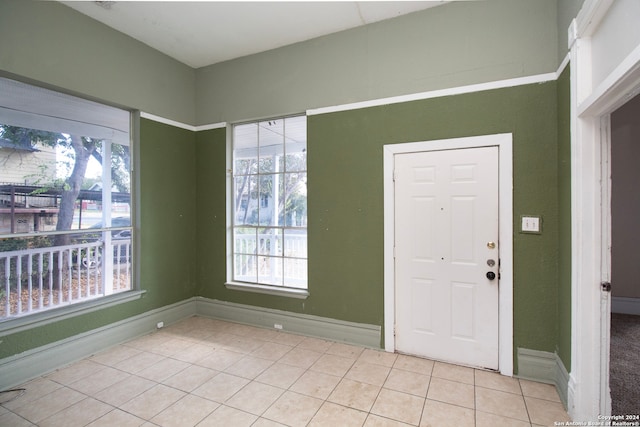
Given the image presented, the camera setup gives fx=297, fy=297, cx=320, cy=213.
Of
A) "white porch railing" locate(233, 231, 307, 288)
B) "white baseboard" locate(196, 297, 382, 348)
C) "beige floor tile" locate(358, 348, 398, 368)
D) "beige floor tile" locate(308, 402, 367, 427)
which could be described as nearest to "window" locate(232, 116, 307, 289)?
"white porch railing" locate(233, 231, 307, 288)

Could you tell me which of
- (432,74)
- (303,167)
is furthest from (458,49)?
(303,167)

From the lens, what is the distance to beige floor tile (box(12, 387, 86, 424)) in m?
2.11

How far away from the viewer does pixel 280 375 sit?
103 inches

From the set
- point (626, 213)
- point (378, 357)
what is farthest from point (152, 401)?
point (626, 213)

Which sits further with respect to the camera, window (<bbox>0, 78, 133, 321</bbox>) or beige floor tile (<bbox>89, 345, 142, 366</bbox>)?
beige floor tile (<bbox>89, 345, 142, 366</bbox>)

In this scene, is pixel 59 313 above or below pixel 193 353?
above

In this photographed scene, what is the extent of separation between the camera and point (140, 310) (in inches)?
135

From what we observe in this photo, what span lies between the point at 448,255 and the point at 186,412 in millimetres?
2487

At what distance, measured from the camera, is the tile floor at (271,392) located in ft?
6.77

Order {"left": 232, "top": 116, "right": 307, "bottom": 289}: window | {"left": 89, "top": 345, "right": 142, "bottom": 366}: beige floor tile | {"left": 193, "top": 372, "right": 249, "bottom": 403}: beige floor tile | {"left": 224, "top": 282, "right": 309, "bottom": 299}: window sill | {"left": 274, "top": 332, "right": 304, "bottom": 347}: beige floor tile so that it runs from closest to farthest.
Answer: {"left": 193, "top": 372, "right": 249, "bottom": 403}: beige floor tile < {"left": 89, "top": 345, "right": 142, "bottom": 366}: beige floor tile < {"left": 274, "top": 332, "right": 304, "bottom": 347}: beige floor tile < {"left": 224, "top": 282, "right": 309, "bottom": 299}: window sill < {"left": 232, "top": 116, "right": 307, "bottom": 289}: window

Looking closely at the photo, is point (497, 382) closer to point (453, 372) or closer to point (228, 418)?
point (453, 372)

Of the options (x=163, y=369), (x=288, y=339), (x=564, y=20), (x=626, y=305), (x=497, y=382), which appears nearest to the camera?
(x=564, y=20)

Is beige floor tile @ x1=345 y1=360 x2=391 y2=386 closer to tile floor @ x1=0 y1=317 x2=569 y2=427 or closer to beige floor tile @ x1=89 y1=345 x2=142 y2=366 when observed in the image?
tile floor @ x1=0 y1=317 x2=569 y2=427

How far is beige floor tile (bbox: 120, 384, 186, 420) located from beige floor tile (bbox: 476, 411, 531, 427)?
2.19 metres
